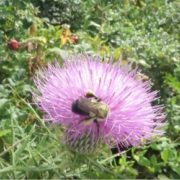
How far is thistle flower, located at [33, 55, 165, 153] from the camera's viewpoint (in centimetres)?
124

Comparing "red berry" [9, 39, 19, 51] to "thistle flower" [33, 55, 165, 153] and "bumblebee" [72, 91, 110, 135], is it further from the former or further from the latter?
"bumblebee" [72, 91, 110, 135]

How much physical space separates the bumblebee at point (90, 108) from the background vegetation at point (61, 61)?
148 mm

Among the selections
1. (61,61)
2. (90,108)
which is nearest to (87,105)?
(90,108)

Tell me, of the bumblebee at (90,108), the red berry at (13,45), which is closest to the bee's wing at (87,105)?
the bumblebee at (90,108)

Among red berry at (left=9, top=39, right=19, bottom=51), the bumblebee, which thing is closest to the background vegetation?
red berry at (left=9, top=39, right=19, bottom=51)

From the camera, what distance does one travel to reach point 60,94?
128 centimetres

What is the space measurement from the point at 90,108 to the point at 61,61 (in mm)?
1337

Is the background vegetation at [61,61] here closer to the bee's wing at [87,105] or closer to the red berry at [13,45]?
the red berry at [13,45]

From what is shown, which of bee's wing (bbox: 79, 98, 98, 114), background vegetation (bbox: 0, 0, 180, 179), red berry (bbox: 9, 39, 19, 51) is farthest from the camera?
red berry (bbox: 9, 39, 19, 51)

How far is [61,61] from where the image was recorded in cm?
245

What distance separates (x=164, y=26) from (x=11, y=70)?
3.06 metres

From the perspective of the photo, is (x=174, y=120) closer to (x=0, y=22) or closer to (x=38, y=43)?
(x=38, y=43)

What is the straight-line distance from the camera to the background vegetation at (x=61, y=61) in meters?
1.27

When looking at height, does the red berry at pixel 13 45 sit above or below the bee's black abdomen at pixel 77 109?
above
